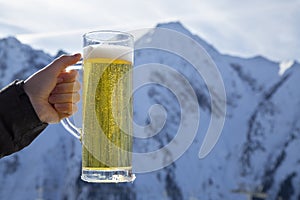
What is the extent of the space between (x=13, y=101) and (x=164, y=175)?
30441mm

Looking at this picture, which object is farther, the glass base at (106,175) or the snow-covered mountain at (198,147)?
the snow-covered mountain at (198,147)

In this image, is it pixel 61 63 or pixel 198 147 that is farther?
pixel 198 147

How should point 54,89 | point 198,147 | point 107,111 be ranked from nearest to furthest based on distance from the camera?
point 107,111 → point 54,89 → point 198,147

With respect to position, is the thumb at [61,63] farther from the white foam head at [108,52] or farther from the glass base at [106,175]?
the glass base at [106,175]

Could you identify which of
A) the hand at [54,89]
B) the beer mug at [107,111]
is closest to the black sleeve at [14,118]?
the hand at [54,89]

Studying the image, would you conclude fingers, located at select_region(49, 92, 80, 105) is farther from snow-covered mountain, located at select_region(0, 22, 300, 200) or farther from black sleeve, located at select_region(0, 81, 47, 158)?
snow-covered mountain, located at select_region(0, 22, 300, 200)

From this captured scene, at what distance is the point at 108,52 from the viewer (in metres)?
1.07

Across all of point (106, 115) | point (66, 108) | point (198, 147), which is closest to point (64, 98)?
point (66, 108)

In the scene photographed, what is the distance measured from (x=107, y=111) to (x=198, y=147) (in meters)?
33.2

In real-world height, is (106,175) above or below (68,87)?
below

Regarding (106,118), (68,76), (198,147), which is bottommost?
(106,118)

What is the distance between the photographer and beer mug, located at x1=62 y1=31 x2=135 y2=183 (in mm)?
1033

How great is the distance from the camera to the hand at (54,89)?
43.1 inches

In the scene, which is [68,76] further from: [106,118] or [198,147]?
[198,147]
